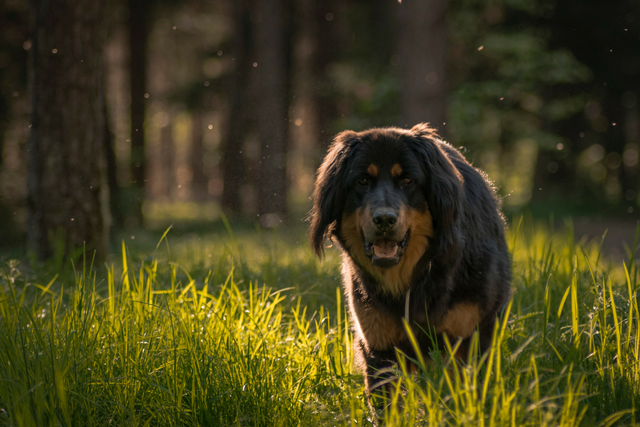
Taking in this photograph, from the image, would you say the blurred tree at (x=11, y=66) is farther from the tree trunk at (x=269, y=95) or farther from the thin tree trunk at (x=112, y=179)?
the tree trunk at (x=269, y=95)

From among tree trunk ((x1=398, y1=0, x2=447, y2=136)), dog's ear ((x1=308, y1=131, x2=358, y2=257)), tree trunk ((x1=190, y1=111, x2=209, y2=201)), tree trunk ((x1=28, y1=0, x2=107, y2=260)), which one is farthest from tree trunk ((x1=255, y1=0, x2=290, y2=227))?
tree trunk ((x1=190, y1=111, x2=209, y2=201))

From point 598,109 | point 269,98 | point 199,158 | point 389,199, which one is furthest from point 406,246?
point 199,158

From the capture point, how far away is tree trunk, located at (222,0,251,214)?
13820mm

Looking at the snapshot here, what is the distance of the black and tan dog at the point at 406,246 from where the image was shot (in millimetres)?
3145

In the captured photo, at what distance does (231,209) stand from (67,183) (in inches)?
301

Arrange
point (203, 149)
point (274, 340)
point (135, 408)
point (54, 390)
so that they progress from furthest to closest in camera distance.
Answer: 1. point (203, 149)
2. point (274, 340)
3. point (135, 408)
4. point (54, 390)

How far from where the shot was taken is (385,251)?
122 inches

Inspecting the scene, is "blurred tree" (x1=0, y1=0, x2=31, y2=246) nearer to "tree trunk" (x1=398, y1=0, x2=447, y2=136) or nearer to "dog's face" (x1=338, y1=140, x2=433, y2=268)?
"tree trunk" (x1=398, y1=0, x2=447, y2=136)

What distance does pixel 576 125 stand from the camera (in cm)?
1745

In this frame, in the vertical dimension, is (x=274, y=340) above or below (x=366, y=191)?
below

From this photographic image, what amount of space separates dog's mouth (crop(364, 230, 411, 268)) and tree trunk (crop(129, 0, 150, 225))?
11.3m

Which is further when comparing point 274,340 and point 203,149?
point 203,149

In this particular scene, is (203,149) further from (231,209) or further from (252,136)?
(231,209)

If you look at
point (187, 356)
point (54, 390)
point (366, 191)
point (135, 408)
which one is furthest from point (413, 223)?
point (54, 390)
